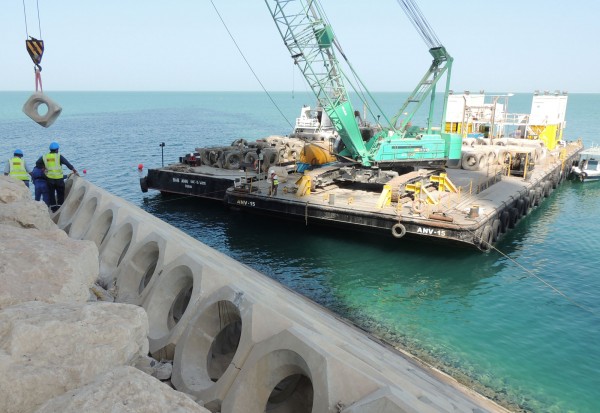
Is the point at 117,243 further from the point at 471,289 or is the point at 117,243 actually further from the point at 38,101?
the point at 471,289

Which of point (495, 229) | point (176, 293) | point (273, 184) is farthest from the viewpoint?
point (273, 184)

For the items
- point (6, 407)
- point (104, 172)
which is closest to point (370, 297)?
point (6, 407)

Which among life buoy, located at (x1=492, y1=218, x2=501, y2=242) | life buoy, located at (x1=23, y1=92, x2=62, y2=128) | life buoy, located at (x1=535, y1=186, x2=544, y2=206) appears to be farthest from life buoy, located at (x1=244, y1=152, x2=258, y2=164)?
life buoy, located at (x1=23, y1=92, x2=62, y2=128)

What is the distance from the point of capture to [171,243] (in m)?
8.90

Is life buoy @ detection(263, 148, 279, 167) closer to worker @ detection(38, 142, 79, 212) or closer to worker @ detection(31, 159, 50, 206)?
worker @ detection(38, 142, 79, 212)

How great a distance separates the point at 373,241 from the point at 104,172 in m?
27.5

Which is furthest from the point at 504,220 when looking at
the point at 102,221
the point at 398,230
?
the point at 102,221

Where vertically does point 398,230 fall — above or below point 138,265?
below

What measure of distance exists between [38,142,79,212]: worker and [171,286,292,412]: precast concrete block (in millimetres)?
8752

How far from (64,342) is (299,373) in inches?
111

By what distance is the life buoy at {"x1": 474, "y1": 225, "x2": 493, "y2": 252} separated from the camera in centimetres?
1802

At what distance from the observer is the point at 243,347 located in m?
6.02

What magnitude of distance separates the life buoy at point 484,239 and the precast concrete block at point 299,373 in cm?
1392

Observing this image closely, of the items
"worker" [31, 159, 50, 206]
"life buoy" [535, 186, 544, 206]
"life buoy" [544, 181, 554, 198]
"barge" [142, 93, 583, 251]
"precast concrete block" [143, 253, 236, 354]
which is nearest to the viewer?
"precast concrete block" [143, 253, 236, 354]
